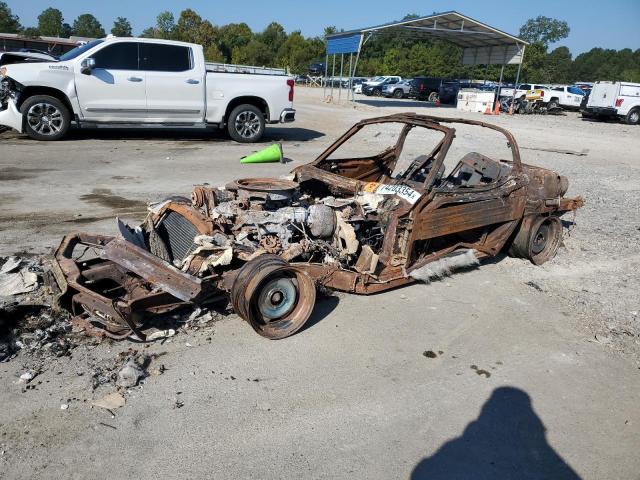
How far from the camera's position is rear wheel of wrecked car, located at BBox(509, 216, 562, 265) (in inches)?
223

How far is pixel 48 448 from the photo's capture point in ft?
8.95

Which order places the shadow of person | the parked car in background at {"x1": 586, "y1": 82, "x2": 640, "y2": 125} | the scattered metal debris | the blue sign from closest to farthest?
the shadow of person → the scattered metal debris → the parked car in background at {"x1": 586, "y1": 82, "x2": 640, "y2": 125} → the blue sign

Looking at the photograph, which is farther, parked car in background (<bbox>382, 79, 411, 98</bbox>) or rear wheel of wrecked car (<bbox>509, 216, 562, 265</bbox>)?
parked car in background (<bbox>382, 79, 411, 98</bbox>)

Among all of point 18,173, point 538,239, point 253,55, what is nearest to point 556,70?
point 253,55

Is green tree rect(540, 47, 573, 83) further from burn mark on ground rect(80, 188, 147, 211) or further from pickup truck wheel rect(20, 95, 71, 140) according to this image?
burn mark on ground rect(80, 188, 147, 211)

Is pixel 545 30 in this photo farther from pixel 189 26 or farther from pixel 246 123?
pixel 246 123

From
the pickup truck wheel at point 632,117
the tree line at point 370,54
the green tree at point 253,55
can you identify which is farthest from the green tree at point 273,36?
the pickup truck wheel at point 632,117

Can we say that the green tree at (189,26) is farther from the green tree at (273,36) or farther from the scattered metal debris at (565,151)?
the scattered metal debris at (565,151)

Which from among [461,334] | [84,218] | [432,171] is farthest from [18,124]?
[461,334]

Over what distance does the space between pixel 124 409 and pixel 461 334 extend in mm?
2679

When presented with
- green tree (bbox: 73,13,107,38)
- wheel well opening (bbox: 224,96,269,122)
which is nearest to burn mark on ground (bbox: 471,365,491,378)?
wheel well opening (bbox: 224,96,269,122)

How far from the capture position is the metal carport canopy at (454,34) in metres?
26.0

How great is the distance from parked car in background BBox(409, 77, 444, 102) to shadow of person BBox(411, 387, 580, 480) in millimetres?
33175

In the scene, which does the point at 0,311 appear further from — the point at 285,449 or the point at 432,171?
the point at 432,171
